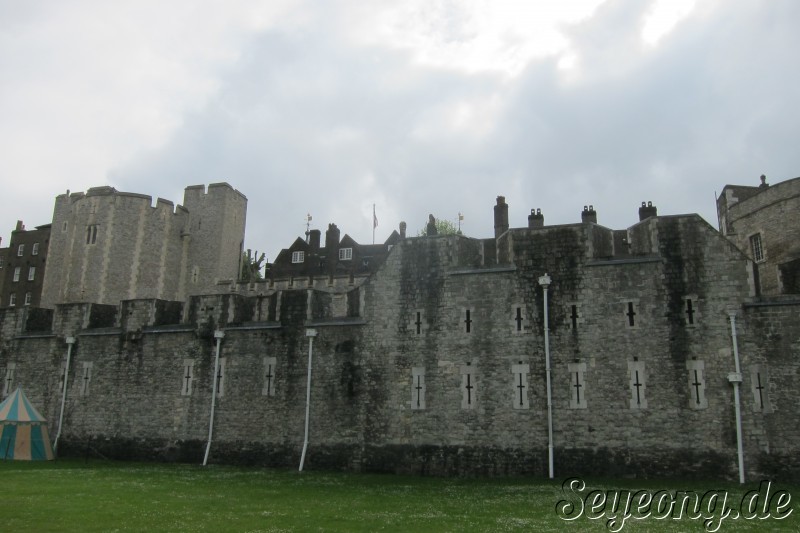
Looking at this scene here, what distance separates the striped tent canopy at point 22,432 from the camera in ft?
94.3

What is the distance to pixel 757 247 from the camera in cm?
3584

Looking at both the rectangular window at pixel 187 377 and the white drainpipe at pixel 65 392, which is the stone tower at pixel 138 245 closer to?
the white drainpipe at pixel 65 392

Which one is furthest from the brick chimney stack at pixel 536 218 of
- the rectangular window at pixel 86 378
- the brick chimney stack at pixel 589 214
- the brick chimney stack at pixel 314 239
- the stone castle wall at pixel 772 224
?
the brick chimney stack at pixel 314 239

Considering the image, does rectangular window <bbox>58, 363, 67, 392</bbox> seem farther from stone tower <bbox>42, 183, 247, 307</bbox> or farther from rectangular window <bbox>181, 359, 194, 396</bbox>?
stone tower <bbox>42, 183, 247, 307</bbox>

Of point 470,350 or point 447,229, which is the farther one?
point 447,229

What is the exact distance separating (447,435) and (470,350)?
10.0 feet

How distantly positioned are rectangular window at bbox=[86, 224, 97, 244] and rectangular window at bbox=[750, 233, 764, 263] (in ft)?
133

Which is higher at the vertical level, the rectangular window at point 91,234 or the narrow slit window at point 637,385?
the rectangular window at point 91,234

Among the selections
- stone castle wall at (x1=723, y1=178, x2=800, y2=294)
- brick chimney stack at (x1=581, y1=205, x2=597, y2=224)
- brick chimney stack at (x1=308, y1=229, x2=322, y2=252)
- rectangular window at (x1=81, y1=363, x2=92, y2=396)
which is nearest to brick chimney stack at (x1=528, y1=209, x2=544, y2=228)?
brick chimney stack at (x1=581, y1=205, x2=597, y2=224)

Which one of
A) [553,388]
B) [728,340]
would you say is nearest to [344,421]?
[553,388]

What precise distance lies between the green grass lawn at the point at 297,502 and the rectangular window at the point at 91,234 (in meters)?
25.0

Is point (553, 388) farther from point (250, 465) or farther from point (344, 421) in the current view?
point (250, 465)

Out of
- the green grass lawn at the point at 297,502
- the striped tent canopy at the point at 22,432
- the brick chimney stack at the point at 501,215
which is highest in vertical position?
the brick chimney stack at the point at 501,215

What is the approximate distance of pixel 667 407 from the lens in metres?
22.1
